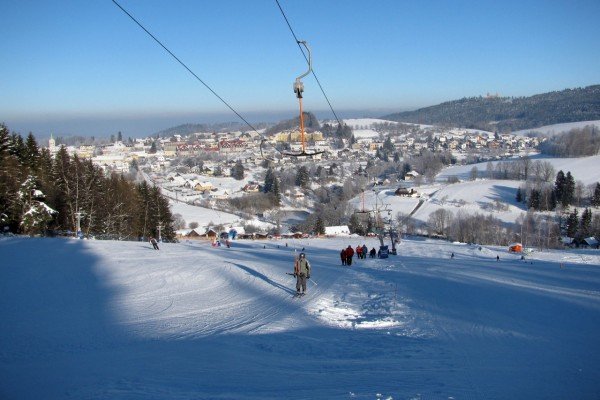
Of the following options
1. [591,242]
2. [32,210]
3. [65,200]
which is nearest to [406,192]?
[591,242]

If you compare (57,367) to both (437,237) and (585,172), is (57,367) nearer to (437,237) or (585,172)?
(437,237)

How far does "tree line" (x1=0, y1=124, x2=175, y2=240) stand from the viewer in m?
26.4

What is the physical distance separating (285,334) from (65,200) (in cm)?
2827

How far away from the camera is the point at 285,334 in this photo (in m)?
8.02

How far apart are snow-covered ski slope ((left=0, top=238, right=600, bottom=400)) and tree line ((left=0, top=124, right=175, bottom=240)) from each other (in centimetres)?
1339

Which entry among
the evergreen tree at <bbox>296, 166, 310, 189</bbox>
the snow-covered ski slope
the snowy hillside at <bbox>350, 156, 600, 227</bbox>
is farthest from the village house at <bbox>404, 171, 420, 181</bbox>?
the snow-covered ski slope

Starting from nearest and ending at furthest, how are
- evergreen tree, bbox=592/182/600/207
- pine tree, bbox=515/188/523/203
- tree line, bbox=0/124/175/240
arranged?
tree line, bbox=0/124/175/240, evergreen tree, bbox=592/182/600/207, pine tree, bbox=515/188/523/203

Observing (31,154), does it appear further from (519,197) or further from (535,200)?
(519,197)

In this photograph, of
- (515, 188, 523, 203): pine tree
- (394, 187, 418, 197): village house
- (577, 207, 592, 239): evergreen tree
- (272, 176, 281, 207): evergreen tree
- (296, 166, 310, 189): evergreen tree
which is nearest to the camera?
(577, 207, 592, 239): evergreen tree

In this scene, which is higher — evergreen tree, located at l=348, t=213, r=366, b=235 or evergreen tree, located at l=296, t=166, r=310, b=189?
evergreen tree, located at l=296, t=166, r=310, b=189

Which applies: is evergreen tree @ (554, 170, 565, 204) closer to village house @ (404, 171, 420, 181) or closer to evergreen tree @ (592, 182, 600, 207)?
evergreen tree @ (592, 182, 600, 207)

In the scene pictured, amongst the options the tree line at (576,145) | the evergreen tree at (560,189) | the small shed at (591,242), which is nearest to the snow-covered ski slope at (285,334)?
the small shed at (591,242)

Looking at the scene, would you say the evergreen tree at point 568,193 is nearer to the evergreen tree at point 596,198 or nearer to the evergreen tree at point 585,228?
the evergreen tree at point 596,198

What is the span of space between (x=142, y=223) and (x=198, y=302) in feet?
103
